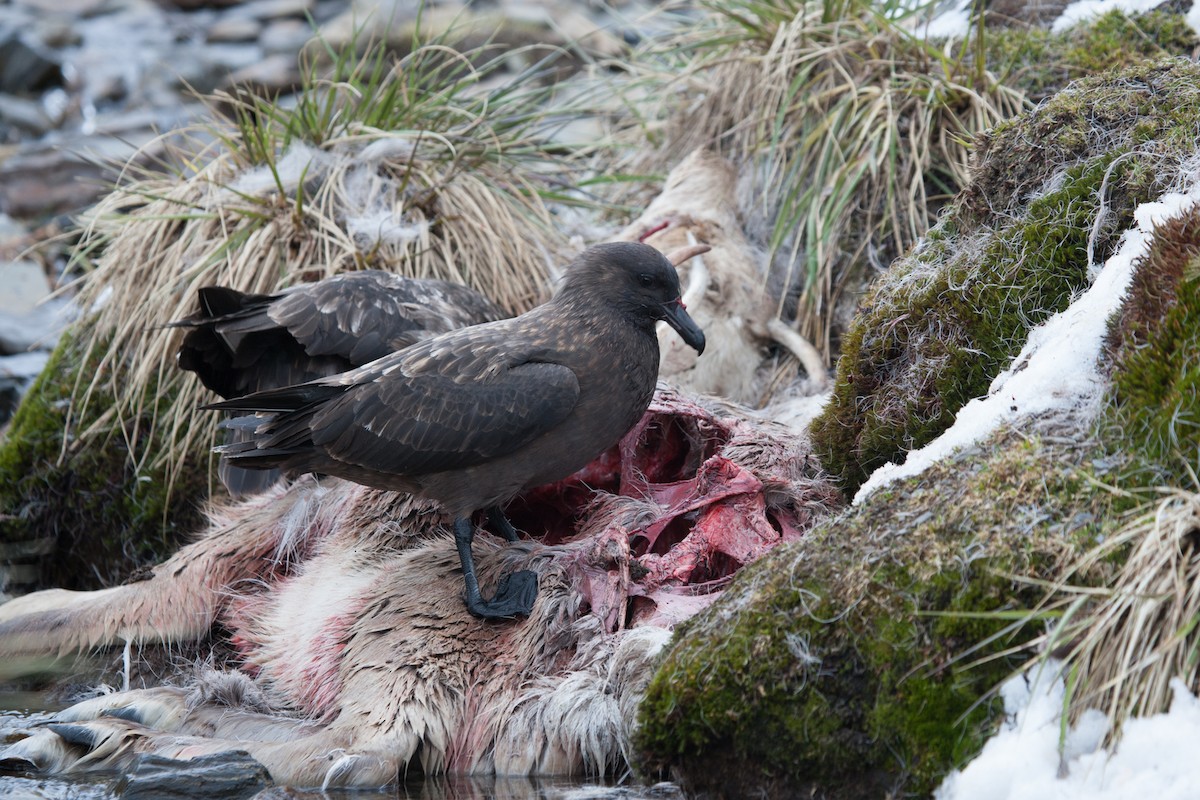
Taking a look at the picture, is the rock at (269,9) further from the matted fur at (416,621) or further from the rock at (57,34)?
the matted fur at (416,621)

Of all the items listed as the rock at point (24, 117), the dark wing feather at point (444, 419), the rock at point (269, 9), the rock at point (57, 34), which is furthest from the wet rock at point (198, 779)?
the rock at point (57, 34)

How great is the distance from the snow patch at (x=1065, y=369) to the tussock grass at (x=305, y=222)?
3.00m

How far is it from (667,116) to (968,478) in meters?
4.54

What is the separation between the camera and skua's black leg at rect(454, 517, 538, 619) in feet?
11.7

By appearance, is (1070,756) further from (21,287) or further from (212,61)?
(212,61)

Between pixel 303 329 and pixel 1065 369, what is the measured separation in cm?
276

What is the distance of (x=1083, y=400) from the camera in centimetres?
283

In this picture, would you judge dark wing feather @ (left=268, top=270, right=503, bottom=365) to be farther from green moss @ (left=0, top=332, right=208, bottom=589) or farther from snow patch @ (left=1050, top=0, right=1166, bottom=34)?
snow patch @ (left=1050, top=0, right=1166, bottom=34)

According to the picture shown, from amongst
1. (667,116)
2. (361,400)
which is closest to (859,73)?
(667,116)

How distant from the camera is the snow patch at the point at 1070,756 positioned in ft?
6.97

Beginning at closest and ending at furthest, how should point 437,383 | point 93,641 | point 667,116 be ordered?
1. point 437,383
2. point 93,641
3. point 667,116

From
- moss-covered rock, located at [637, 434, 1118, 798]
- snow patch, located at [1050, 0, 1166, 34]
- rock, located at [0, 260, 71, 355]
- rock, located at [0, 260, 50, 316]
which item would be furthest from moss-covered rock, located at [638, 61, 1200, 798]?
rock, located at [0, 260, 50, 316]

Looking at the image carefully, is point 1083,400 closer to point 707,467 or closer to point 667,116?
point 707,467

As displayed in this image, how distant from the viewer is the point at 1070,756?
2254mm
